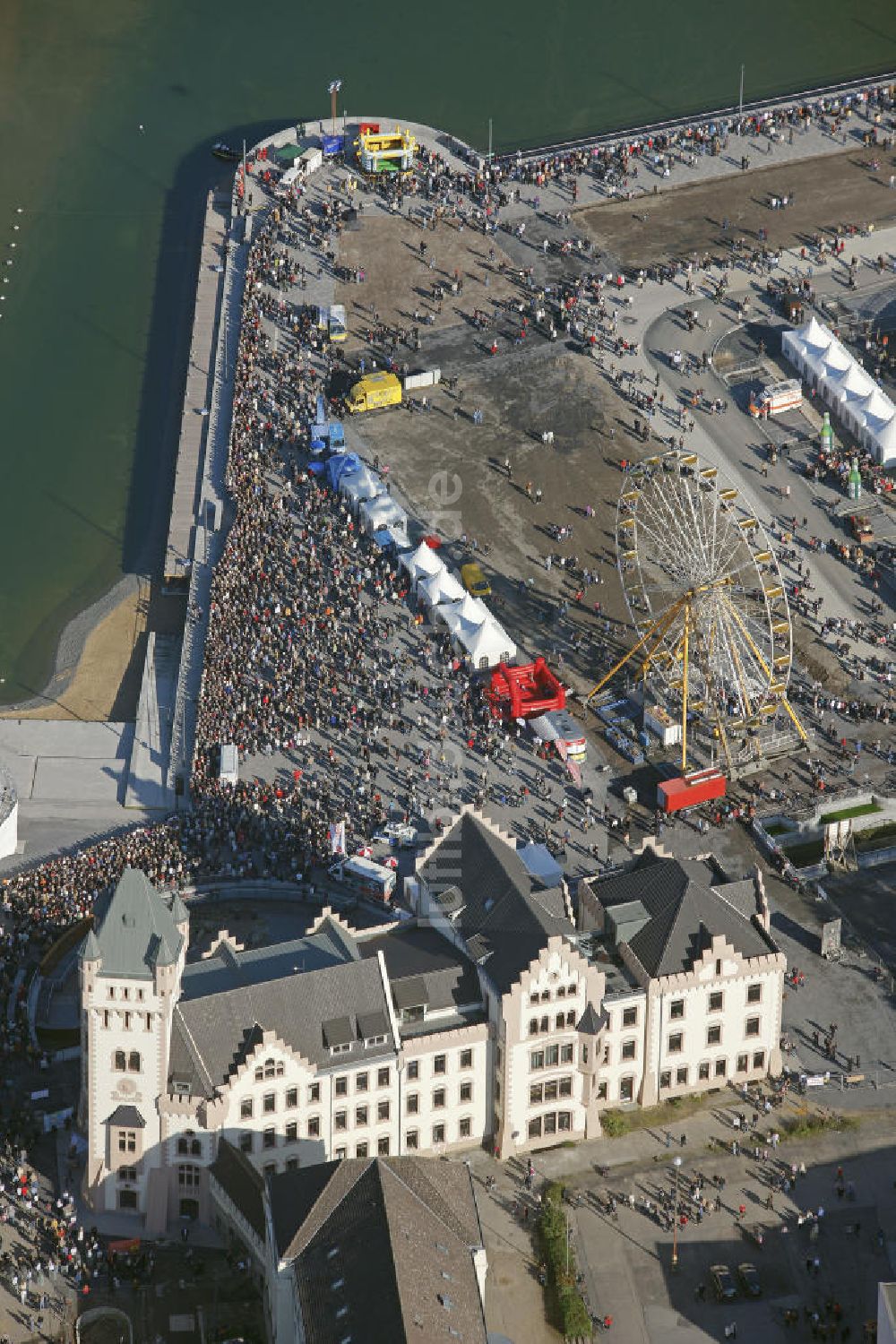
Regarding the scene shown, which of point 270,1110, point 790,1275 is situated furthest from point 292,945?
point 790,1275

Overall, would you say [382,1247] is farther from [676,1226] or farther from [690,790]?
[690,790]

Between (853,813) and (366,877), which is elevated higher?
(853,813)

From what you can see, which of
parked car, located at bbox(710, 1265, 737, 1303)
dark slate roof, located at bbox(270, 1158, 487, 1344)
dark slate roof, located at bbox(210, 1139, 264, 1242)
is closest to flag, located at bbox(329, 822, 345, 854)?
dark slate roof, located at bbox(210, 1139, 264, 1242)

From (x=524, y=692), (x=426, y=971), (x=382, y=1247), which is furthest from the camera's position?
(x=524, y=692)

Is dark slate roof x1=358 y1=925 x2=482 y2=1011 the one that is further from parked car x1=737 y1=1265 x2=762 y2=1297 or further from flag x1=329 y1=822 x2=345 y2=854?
parked car x1=737 y1=1265 x2=762 y2=1297

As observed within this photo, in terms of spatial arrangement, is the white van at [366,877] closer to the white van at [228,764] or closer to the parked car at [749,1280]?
the white van at [228,764]

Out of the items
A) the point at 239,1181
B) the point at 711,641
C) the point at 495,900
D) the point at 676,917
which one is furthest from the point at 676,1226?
the point at 711,641

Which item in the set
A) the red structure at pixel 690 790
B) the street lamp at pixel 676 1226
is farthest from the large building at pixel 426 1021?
the red structure at pixel 690 790
